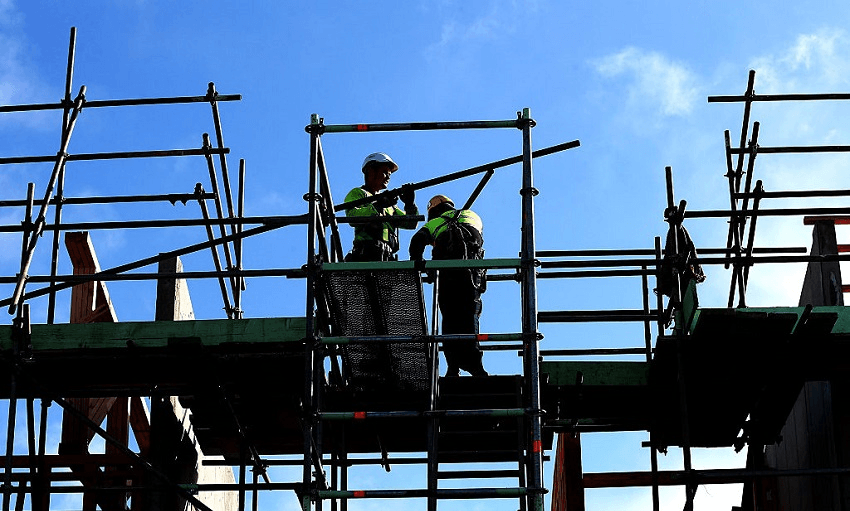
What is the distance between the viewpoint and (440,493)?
11.8 meters

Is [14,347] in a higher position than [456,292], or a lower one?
lower

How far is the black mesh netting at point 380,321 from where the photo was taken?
13.0 m

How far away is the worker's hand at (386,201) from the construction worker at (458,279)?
0.65m

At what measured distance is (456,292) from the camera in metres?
14.9

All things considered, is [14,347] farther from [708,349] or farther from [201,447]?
[708,349]

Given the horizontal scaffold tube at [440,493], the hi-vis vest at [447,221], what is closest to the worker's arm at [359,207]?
the hi-vis vest at [447,221]

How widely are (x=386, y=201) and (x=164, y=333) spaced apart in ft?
7.42

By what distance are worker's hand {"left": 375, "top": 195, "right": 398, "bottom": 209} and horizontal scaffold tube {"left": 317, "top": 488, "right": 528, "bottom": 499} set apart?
3159mm

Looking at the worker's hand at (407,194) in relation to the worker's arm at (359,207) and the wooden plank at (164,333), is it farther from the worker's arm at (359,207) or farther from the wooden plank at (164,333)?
the wooden plank at (164,333)

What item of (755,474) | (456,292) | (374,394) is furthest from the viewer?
(456,292)

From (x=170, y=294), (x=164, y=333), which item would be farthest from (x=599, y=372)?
(x=170, y=294)

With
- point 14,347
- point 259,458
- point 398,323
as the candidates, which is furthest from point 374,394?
point 14,347

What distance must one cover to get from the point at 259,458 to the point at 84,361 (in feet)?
8.04

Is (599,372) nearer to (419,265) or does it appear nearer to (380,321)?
(380,321)
